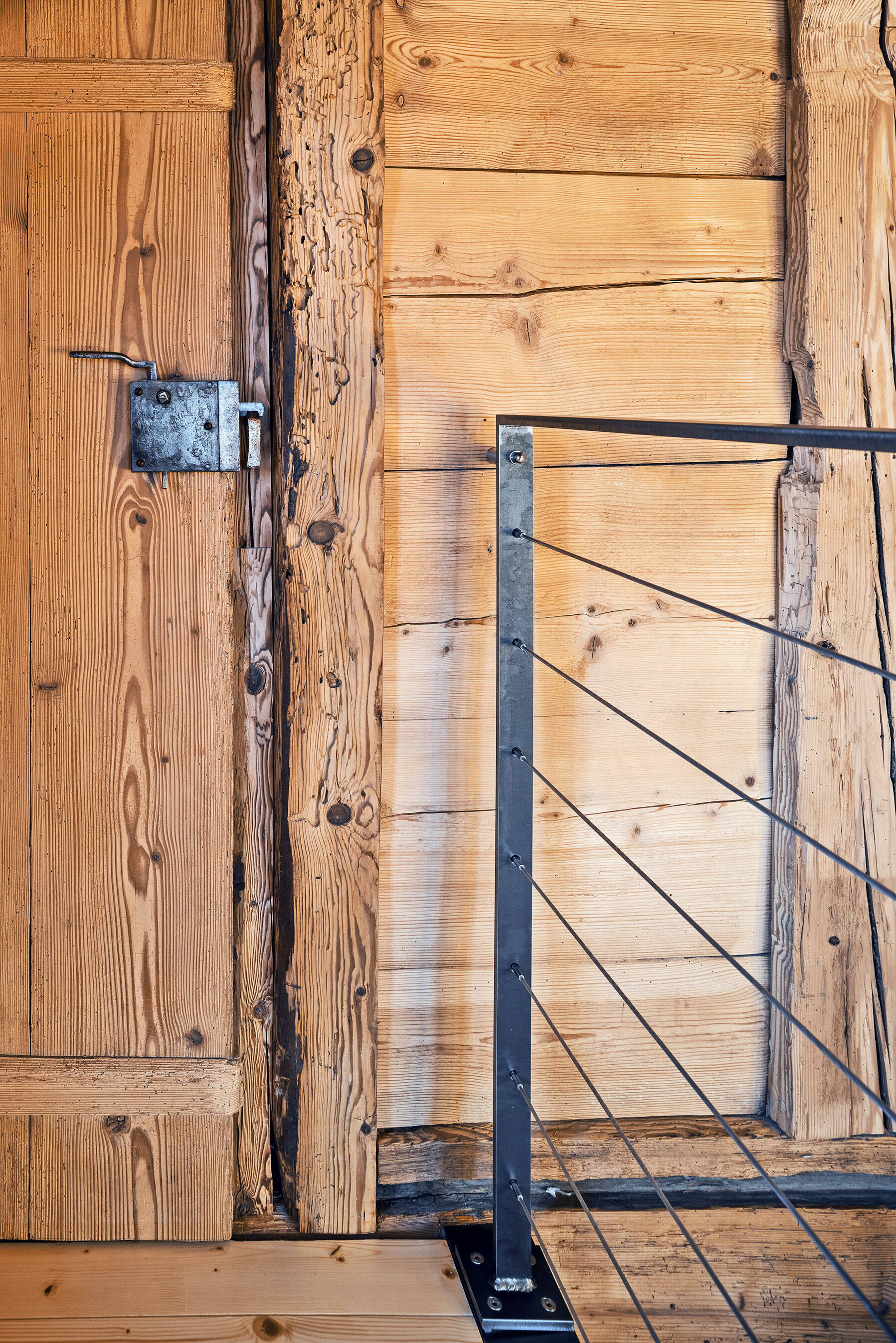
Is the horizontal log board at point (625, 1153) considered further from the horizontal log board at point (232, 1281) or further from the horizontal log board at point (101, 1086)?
the horizontal log board at point (101, 1086)

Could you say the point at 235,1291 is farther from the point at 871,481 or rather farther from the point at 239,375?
the point at 871,481

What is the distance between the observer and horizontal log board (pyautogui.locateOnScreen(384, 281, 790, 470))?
143cm

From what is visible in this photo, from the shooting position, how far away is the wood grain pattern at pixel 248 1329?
49.1 inches

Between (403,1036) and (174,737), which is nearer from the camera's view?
(174,737)

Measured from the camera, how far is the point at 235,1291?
4.33ft

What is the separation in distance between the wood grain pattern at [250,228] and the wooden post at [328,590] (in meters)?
0.02

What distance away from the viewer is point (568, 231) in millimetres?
1436

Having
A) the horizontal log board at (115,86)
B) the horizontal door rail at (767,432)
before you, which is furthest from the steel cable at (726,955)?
the horizontal log board at (115,86)

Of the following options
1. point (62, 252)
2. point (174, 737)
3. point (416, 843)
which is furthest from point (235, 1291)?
point (62, 252)

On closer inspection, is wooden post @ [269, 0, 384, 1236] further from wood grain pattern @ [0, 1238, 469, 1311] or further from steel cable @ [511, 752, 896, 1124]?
steel cable @ [511, 752, 896, 1124]

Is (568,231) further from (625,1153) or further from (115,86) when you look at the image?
(625,1153)

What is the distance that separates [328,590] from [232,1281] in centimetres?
98

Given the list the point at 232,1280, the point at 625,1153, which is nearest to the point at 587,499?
the point at 625,1153

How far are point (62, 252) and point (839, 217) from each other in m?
1.12
